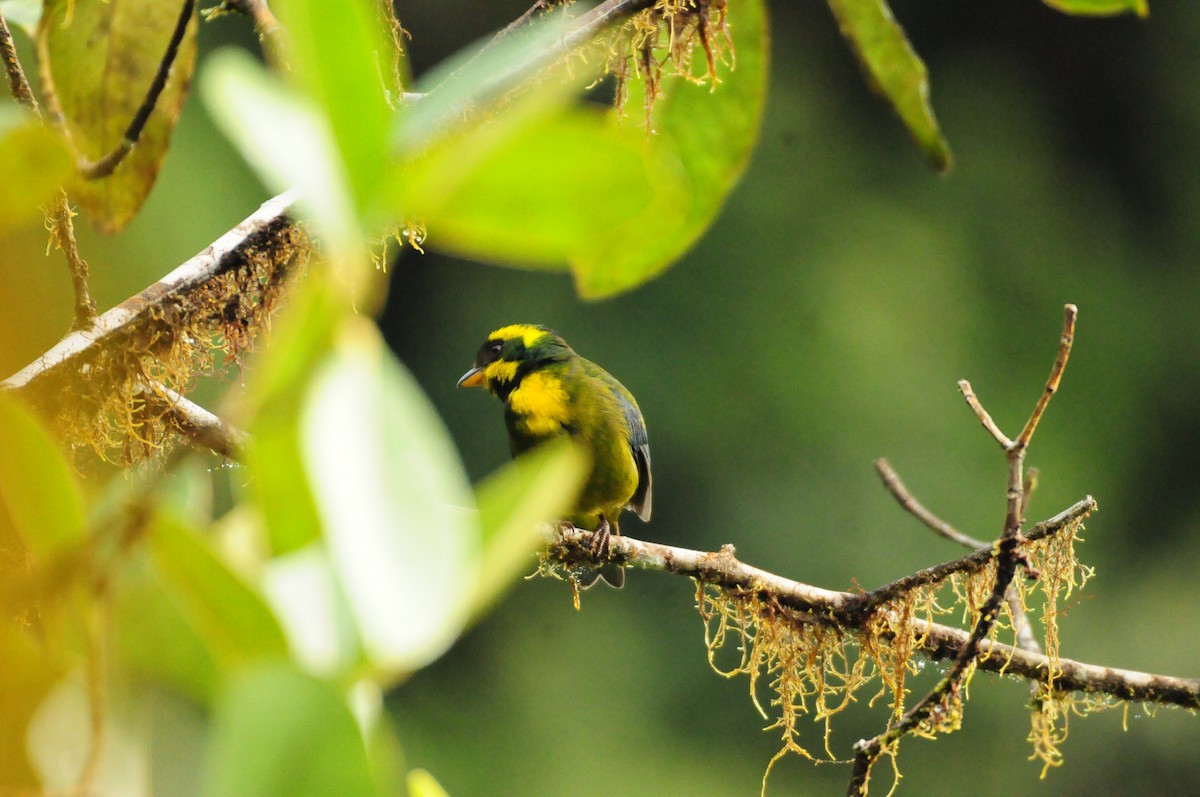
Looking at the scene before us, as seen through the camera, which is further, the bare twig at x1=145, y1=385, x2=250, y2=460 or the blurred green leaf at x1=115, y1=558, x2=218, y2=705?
the bare twig at x1=145, y1=385, x2=250, y2=460

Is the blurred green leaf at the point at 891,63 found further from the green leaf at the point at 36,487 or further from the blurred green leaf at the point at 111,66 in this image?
the green leaf at the point at 36,487

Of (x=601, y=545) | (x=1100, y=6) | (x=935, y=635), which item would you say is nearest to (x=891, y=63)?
(x=1100, y=6)

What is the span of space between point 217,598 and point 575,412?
97.2 inches

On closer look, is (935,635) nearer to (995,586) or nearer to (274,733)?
(995,586)

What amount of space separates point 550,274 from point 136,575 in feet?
25.5

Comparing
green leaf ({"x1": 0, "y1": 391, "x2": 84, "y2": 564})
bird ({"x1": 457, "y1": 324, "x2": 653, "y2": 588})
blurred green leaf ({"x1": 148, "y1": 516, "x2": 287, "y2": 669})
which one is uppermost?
green leaf ({"x1": 0, "y1": 391, "x2": 84, "y2": 564})

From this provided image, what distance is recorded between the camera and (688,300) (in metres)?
8.27

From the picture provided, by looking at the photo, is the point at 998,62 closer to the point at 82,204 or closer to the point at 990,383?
the point at 990,383

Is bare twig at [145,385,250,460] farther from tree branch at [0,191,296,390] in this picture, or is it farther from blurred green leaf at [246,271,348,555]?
blurred green leaf at [246,271,348,555]

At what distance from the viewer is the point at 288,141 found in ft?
0.77

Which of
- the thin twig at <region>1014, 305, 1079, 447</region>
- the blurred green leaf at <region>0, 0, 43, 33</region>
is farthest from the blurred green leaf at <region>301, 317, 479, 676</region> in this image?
the thin twig at <region>1014, 305, 1079, 447</region>

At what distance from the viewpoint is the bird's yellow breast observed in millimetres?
2688

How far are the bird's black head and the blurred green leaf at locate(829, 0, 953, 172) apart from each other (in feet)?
6.91

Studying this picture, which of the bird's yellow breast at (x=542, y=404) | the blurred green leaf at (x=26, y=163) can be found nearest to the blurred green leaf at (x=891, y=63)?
the blurred green leaf at (x=26, y=163)
